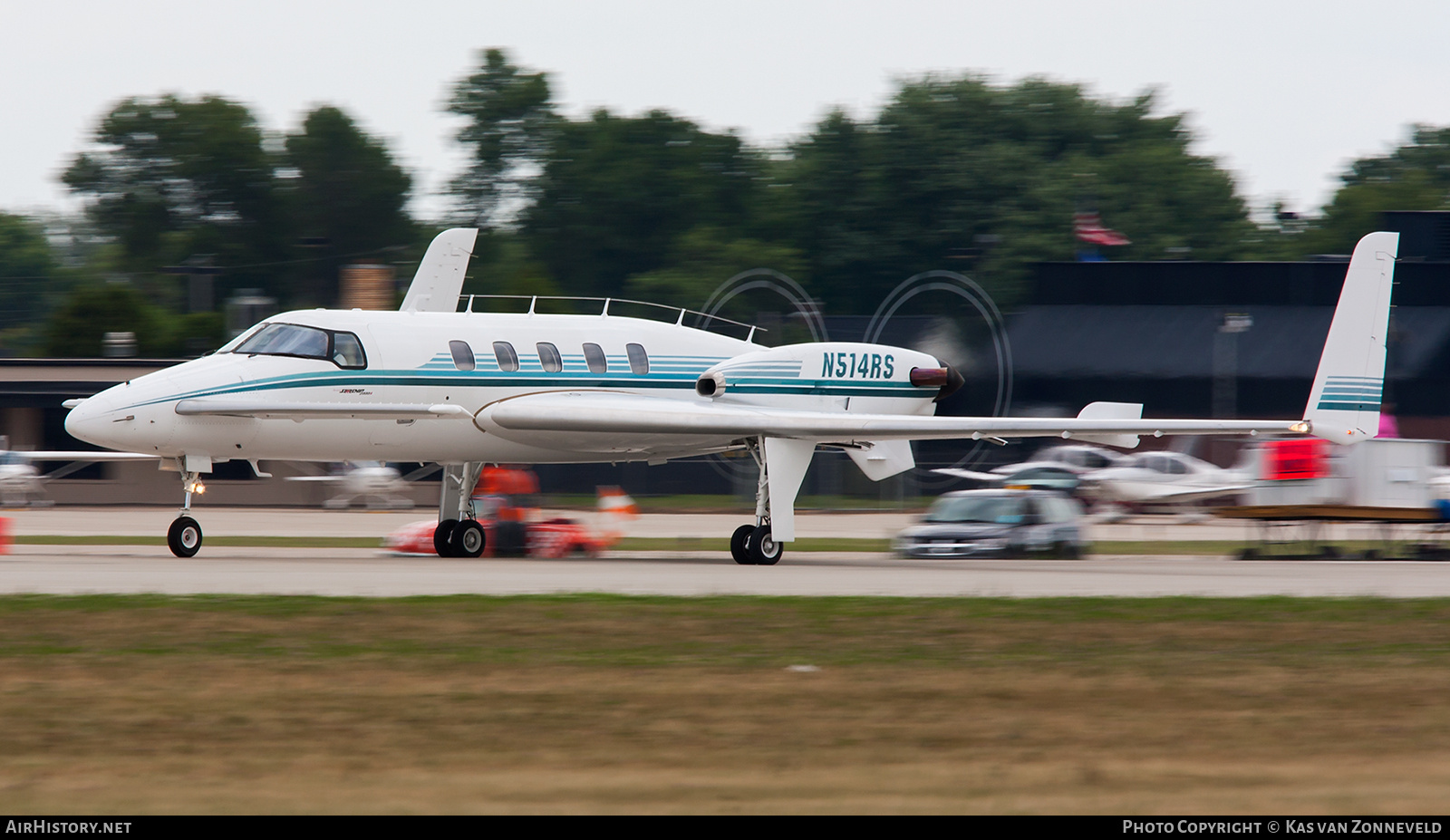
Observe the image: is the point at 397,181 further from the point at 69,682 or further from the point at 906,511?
the point at 69,682

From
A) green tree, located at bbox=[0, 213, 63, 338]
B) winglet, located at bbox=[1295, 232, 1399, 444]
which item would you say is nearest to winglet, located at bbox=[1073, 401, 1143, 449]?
winglet, located at bbox=[1295, 232, 1399, 444]

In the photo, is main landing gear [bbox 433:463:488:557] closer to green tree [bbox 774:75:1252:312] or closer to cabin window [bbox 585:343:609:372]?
cabin window [bbox 585:343:609:372]

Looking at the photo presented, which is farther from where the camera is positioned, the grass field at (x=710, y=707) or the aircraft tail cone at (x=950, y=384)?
the aircraft tail cone at (x=950, y=384)

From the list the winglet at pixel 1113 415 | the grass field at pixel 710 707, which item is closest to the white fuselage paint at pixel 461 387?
the winglet at pixel 1113 415

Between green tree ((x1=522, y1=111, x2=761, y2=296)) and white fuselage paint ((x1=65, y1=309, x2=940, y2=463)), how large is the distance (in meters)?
77.0

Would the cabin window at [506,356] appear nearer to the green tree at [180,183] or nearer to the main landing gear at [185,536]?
the main landing gear at [185,536]

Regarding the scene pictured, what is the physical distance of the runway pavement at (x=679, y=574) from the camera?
18.8 metres

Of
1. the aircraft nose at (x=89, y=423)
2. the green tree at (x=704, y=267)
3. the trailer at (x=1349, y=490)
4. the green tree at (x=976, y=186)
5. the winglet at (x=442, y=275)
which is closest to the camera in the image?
the aircraft nose at (x=89, y=423)

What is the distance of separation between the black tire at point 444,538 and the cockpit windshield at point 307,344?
149 inches

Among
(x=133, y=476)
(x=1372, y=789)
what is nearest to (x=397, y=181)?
(x=133, y=476)

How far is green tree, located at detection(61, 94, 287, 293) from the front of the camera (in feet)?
356

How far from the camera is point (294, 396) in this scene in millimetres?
22234

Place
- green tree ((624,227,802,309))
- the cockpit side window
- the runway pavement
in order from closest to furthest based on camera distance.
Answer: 1. the runway pavement
2. the cockpit side window
3. green tree ((624,227,802,309))

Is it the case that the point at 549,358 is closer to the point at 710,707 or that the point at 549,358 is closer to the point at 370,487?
the point at 710,707
